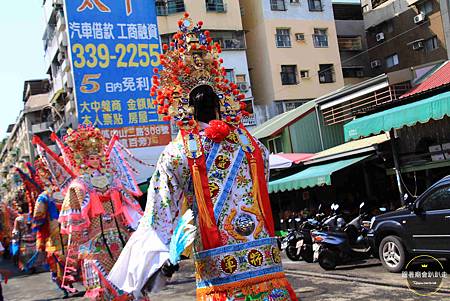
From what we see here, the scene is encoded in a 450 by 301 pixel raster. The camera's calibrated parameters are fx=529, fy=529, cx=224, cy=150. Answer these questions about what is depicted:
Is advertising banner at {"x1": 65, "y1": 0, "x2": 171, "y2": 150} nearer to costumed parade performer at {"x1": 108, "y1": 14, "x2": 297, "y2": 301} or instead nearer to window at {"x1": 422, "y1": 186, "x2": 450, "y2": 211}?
window at {"x1": 422, "y1": 186, "x2": 450, "y2": 211}

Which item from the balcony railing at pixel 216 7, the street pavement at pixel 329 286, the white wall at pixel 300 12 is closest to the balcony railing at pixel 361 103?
the street pavement at pixel 329 286

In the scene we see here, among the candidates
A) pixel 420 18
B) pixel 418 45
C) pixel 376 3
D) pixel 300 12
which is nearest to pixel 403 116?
pixel 420 18

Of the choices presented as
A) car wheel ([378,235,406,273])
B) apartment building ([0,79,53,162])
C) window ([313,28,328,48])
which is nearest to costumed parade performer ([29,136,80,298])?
car wheel ([378,235,406,273])

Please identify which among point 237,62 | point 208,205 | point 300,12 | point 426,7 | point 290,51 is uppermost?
point 300,12

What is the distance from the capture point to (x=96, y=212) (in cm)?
723

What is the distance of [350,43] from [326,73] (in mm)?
3964

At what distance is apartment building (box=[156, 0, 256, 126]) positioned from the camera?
28219 millimetres

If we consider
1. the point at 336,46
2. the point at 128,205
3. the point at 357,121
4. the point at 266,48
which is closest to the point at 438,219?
the point at 357,121

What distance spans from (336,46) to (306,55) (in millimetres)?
2120

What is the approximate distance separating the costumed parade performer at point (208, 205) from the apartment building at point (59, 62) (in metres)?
28.2

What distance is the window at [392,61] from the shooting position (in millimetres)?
29078

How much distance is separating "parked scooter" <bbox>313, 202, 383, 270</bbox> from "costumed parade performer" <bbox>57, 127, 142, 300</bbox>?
14.2ft

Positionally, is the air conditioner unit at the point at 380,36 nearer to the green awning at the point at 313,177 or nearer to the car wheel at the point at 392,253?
the green awning at the point at 313,177

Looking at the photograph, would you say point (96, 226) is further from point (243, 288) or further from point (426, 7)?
point (426, 7)
